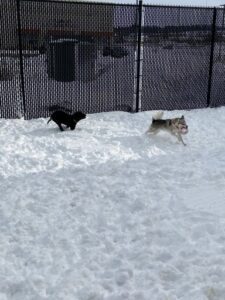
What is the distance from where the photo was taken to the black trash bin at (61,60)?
9.87 metres

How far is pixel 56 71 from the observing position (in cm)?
1021

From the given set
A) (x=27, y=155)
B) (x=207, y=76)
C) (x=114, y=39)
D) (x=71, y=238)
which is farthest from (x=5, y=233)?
(x=207, y=76)

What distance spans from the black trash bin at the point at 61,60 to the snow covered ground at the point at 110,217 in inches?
73.7

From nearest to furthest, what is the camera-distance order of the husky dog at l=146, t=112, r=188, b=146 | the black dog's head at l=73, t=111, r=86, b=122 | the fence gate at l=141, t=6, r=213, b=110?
the husky dog at l=146, t=112, r=188, b=146
the black dog's head at l=73, t=111, r=86, b=122
the fence gate at l=141, t=6, r=213, b=110

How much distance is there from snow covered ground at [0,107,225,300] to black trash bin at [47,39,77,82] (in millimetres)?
1871

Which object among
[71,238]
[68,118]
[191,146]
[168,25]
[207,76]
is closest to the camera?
[71,238]

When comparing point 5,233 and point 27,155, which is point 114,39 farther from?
point 5,233

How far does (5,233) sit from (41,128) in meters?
4.56

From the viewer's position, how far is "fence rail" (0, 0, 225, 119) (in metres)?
9.40

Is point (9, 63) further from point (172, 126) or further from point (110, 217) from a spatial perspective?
point (110, 217)

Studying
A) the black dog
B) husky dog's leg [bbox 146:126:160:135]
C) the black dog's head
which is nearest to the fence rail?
the black dog's head

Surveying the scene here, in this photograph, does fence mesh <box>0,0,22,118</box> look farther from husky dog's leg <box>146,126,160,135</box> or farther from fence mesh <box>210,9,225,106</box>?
fence mesh <box>210,9,225,106</box>

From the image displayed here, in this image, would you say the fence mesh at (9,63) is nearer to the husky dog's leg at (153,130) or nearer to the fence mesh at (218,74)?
the husky dog's leg at (153,130)

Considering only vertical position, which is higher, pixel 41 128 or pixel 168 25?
pixel 168 25
